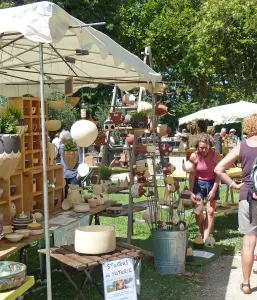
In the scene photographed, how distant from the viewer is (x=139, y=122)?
5.74 m

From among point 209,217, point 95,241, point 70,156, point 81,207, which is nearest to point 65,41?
point 70,156

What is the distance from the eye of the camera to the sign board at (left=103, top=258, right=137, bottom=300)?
11.0 feet

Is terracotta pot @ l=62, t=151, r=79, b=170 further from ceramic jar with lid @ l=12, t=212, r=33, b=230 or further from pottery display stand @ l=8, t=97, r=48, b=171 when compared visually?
ceramic jar with lid @ l=12, t=212, r=33, b=230

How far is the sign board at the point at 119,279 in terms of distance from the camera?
3354mm

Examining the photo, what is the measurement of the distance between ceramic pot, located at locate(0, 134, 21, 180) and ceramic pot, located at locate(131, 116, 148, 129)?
7.54 ft

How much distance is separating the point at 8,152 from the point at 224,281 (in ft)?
8.72

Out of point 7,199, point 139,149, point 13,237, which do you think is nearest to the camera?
point 13,237

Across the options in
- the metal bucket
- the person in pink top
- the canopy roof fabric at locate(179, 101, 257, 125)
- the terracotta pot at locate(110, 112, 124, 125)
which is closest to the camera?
the metal bucket

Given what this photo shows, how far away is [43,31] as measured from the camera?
2988 millimetres

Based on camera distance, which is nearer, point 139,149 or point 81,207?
point 81,207

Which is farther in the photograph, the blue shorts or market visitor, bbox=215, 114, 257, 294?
the blue shorts

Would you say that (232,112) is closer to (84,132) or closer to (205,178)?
(205,178)

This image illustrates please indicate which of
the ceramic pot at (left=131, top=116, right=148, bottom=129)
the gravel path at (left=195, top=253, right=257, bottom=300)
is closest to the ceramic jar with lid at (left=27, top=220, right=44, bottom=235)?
the gravel path at (left=195, top=253, right=257, bottom=300)

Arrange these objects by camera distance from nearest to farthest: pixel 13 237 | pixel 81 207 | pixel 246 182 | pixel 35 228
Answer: pixel 13 237
pixel 35 228
pixel 246 182
pixel 81 207
